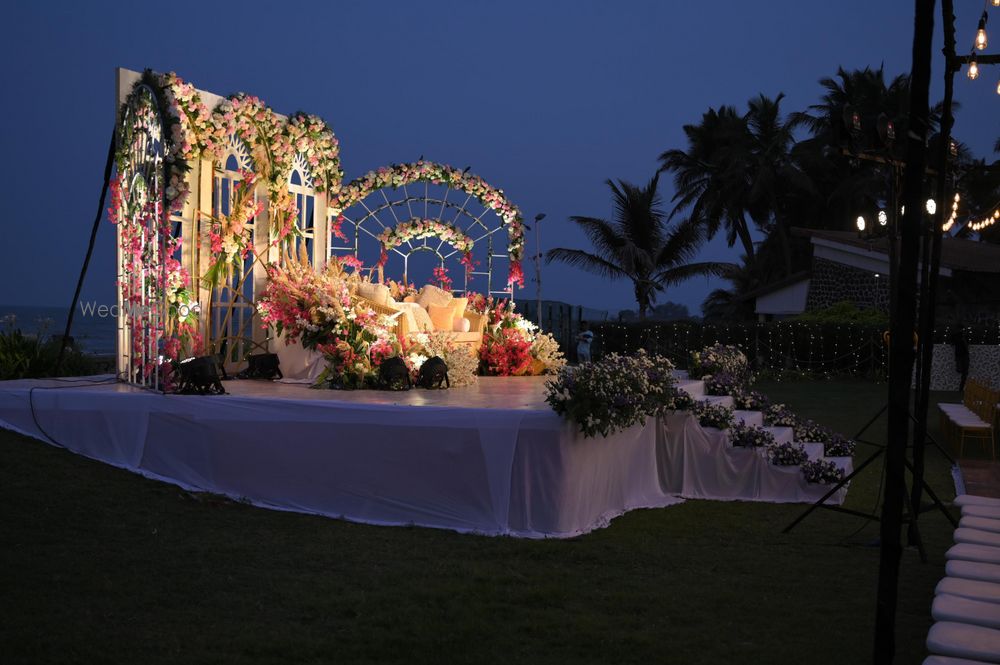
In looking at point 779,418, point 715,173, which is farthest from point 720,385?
point 715,173

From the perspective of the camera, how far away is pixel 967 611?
12.5 feet

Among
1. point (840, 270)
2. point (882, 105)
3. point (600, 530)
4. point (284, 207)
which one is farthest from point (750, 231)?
point (600, 530)

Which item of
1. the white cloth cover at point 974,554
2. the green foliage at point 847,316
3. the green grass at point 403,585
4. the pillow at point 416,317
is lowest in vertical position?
the green grass at point 403,585

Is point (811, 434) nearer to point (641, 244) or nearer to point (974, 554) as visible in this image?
point (974, 554)

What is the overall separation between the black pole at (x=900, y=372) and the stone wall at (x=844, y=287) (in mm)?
24334

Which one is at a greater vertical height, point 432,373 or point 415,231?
point 415,231

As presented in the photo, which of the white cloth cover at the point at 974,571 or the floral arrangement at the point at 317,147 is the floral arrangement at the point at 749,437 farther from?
the floral arrangement at the point at 317,147

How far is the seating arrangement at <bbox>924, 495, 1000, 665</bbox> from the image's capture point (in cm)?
337

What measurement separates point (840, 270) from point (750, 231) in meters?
14.5

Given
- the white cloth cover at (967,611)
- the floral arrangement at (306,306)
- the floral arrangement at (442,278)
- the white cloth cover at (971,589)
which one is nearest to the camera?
the white cloth cover at (967,611)

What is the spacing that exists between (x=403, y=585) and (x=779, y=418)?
6357mm

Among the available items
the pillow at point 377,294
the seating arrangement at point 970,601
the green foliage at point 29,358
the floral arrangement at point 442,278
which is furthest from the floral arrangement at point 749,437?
the green foliage at point 29,358

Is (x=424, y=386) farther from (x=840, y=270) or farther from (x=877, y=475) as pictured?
(x=840, y=270)

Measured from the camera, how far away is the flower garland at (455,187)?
14.3 metres
